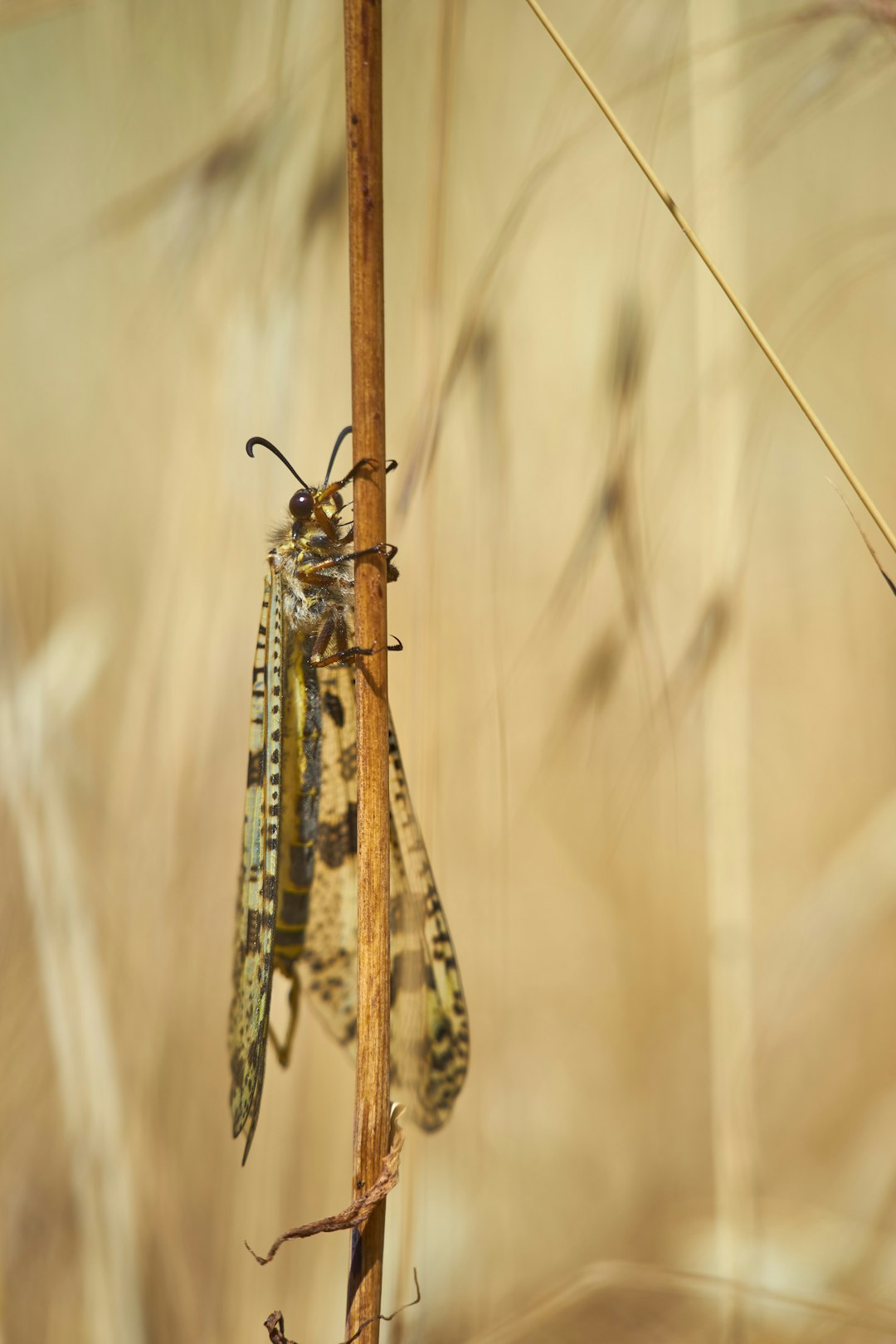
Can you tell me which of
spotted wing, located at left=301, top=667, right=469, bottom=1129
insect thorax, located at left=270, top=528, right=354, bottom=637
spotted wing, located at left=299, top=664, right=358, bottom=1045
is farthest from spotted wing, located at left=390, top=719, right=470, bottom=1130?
insect thorax, located at left=270, top=528, right=354, bottom=637

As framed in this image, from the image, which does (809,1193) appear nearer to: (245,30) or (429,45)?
(429,45)

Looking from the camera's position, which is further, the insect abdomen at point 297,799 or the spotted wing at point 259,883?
the insect abdomen at point 297,799

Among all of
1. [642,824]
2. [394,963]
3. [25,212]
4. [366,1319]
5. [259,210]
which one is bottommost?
[366,1319]

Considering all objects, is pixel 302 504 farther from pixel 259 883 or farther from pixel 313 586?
pixel 259 883

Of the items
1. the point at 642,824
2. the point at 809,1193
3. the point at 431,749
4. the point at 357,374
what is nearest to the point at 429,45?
the point at 357,374

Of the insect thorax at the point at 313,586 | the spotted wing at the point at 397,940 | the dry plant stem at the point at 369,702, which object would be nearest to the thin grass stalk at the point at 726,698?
the spotted wing at the point at 397,940

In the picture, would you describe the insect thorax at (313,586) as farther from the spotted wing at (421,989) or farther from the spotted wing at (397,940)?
the spotted wing at (421,989)

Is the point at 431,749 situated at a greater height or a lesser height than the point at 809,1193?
greater

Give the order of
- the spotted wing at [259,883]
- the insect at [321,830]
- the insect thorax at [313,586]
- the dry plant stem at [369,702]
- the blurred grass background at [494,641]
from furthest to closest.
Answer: the blurred grass background at [494,641] → the insect thorax at [313,586] → the insect at [321,830] → the spotted wing at [259,883] → the dry plant stem at [369,702]
